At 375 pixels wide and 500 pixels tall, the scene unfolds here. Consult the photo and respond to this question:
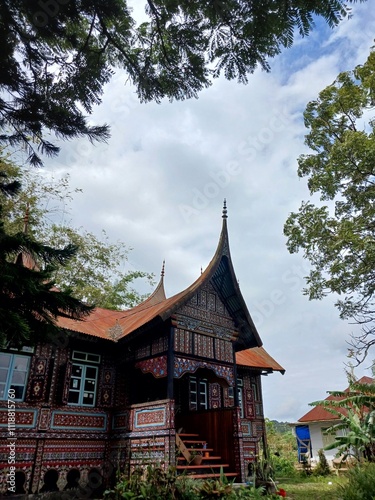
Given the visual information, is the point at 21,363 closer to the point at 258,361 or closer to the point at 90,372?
the point at 90,372

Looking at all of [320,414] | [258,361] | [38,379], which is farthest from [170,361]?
[320,414]

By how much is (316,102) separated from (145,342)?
28.2ft

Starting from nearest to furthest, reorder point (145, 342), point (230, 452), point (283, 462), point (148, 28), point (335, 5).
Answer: point (335, 5), point (148, 28), point (230, 452), point (145, 342), point (283, 462)

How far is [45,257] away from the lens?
396cm

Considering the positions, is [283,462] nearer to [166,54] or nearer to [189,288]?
[189,288]

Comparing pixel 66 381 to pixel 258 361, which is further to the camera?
pixel 258 361

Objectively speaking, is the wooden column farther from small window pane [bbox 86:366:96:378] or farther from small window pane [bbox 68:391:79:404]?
small window pane [bbox 68:391:79:404]

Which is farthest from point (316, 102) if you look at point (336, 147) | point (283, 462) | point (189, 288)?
point (283, 462)

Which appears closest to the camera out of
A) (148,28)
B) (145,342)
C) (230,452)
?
(148,28)

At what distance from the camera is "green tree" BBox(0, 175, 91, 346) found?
137 inches

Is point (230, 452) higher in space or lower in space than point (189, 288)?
lower

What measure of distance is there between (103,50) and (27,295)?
8.89 feet

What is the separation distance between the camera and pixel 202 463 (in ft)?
30.2

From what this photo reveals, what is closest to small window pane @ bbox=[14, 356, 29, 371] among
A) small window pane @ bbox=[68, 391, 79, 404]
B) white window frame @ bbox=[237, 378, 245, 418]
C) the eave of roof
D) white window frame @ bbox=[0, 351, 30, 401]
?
white window frame @ bbox=[0, 351, 30, 401]
